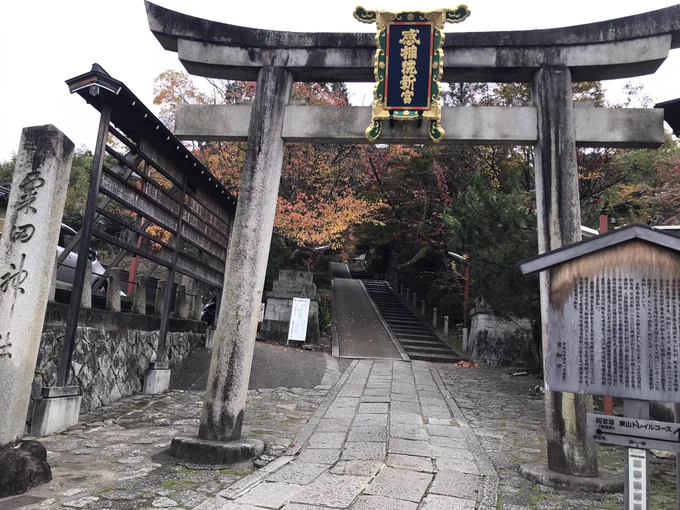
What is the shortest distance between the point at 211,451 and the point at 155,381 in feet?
14.8

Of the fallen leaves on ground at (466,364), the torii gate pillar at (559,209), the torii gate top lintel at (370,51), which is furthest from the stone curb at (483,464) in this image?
the fallen leaves on ground at (466,364)

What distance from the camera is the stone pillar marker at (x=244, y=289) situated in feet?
18.8

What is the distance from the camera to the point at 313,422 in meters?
7.57

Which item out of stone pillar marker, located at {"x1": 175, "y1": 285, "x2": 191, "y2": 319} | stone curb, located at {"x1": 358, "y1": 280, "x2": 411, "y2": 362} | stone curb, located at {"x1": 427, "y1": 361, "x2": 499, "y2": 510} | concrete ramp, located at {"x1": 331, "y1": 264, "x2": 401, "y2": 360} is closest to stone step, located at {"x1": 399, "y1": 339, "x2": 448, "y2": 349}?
stone curb, located at {"x1": 358, "y1": 280, "x2": 411, "y2": 362}

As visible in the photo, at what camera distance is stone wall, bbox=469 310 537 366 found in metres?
16.3

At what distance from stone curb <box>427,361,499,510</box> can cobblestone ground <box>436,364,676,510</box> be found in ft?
0.25

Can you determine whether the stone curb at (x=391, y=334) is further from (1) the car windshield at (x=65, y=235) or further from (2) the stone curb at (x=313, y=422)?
(1) the car windshield at (x=65, y=235)

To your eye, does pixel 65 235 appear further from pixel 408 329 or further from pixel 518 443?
pixel 408 329

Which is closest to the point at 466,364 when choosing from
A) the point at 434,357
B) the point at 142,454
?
the point at 434,357

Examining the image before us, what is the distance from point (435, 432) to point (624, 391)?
3829 mm

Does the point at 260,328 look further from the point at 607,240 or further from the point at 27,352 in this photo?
the point at 607,240

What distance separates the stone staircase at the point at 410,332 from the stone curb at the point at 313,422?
241 inches

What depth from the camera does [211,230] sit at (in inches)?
478

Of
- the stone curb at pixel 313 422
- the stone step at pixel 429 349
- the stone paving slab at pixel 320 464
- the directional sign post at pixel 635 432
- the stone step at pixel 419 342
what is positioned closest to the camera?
the directional sign post at pixel 635 432
